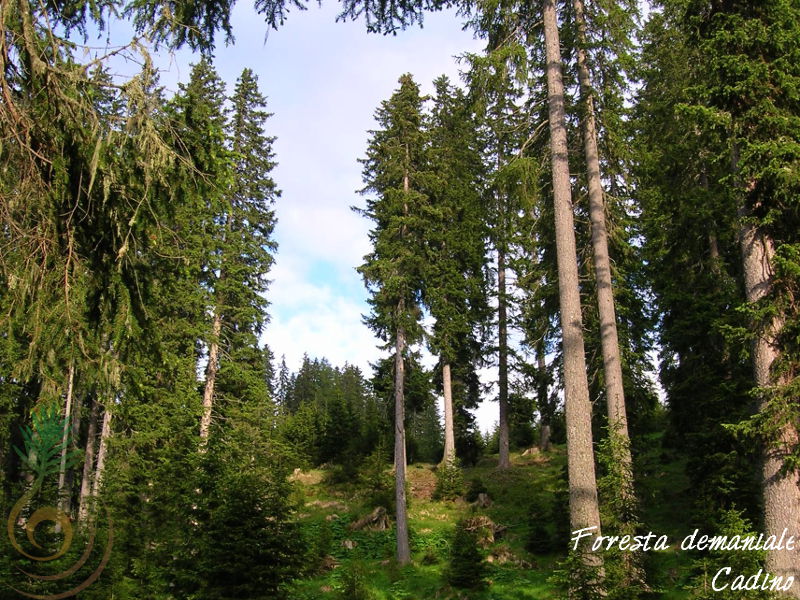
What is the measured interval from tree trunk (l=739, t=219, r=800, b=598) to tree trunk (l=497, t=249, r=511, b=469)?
18.1 m

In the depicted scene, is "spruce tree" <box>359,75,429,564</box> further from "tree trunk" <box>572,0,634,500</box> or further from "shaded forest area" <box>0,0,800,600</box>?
"tree trunk" <box>572,0,634,500</box>

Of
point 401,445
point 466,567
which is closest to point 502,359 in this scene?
point 401,445

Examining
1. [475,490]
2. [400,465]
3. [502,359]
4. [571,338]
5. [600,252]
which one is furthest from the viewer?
[502,359]

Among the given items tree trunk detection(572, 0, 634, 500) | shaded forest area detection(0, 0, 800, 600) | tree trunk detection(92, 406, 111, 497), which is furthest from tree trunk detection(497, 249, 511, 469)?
tree trunk detection(92, 406, 111, 497)

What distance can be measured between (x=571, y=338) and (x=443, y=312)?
15720 mm

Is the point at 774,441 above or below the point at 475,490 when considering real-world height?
above

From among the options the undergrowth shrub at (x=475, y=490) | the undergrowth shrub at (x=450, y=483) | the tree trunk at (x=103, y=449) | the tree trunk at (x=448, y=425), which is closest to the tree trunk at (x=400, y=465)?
the undergrowth shrub at (x=450, y=483)

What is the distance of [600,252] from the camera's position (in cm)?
1345

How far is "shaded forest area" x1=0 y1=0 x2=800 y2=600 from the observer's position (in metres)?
4.62

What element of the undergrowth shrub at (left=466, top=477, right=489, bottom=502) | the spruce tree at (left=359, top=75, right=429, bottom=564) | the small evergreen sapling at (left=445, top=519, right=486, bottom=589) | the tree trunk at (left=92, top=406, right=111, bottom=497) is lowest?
the small evergreen sapling at (left=445, top=519, right=486, bottom=589)

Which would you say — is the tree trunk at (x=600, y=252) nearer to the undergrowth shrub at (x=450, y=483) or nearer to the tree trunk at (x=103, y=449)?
the undergrowth shrub at (x=450, y=483)

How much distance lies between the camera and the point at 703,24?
32.8ft

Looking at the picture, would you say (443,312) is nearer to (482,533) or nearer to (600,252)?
(482,533)

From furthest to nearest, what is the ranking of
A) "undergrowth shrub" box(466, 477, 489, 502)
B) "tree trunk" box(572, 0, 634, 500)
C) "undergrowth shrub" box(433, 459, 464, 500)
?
"undergrowth shrub" box(433, 459, 464, 500) → "undergrowth shrub" box(466, 477, 489, 502) → "tree trunk" box(572, 0, 634, 500)
